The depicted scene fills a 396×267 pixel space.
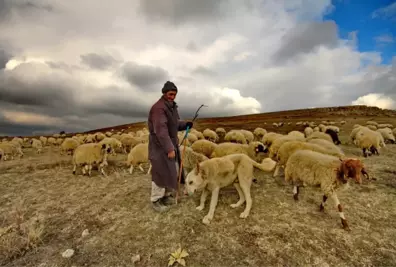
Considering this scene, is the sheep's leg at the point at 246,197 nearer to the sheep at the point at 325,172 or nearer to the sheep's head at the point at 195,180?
the sheep's head at the point at 195,180

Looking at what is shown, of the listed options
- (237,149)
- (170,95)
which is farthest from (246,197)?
(237,149)

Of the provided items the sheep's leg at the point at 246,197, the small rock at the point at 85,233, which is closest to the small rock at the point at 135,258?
the small rock at the point at 85,233

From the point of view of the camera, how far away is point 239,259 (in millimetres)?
4930

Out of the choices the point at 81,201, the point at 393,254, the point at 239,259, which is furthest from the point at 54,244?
the point at 393,254

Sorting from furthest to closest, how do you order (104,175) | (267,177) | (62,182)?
(104,175) < (62,182) < (267,177)

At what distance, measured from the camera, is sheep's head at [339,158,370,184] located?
5.68m

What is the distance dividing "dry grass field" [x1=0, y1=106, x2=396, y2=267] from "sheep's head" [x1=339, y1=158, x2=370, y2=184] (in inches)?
50.9

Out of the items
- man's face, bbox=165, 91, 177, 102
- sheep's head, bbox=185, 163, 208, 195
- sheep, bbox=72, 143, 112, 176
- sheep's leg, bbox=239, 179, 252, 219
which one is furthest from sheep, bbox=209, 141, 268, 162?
sheep, bbox=72, 143, 112, 176

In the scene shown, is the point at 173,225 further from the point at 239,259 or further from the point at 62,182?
the point at 62,182

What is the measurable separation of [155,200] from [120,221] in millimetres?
1108

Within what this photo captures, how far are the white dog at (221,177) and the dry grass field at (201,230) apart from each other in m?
0.32

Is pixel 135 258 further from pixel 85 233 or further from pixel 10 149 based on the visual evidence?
pixel 10 149

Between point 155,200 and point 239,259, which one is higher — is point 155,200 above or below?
above

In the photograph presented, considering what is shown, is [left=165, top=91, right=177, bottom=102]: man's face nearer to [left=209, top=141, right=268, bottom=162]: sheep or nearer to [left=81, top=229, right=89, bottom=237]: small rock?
[left=81, top=229, right=89, bottom=237]: small rock
